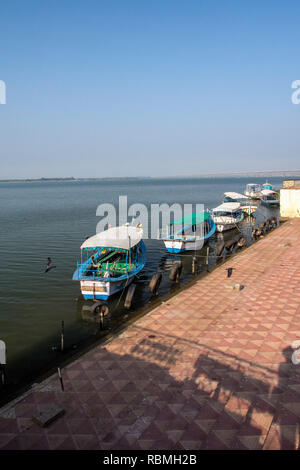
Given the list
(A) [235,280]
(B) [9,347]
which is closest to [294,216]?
(A) [235,280]

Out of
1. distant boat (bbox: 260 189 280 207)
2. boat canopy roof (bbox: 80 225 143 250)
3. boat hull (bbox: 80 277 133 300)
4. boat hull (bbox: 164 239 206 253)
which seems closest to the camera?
boat hull (bbox: 80 277 133 300)

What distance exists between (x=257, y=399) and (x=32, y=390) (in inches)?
222

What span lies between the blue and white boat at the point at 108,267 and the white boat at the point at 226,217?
58.7 ft

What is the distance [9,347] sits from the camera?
11.3 meters

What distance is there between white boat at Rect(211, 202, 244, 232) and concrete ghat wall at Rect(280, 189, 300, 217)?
5957 mm

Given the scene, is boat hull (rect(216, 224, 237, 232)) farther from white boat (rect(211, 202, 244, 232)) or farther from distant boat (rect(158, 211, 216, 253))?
distant boat (rect(158, 211, 216, 253))

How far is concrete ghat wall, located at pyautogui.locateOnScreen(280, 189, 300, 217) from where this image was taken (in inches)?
1483

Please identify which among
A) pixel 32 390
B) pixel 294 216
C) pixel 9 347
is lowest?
pixel 9 347

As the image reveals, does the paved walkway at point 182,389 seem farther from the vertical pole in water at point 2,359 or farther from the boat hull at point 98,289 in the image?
the boat hull at point 98,289

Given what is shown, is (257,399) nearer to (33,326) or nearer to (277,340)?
(277,340)

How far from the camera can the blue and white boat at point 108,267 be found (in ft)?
49.1

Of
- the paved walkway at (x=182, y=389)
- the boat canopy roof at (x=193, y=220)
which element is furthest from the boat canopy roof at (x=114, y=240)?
the boat canopy roof at (x=193, y=220)

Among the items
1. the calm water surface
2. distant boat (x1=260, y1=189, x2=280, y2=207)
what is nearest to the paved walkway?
the calm water surface
